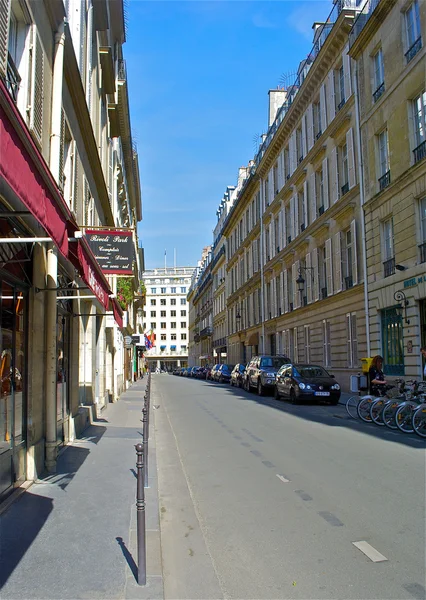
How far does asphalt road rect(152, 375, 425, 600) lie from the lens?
13.8 feet

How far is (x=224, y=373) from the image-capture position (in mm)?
43312

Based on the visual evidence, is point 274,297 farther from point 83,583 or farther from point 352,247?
point 83,583

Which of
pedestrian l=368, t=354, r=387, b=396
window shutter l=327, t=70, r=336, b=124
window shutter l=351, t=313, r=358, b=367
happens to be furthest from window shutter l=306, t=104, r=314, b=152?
pedestrian l=368, t=354, r=387, b=396

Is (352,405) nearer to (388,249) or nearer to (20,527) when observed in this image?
(388,249)

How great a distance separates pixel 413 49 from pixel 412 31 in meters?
0.92

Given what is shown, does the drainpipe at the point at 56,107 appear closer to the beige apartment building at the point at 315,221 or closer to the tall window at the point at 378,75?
the tall window at the point at 378,75

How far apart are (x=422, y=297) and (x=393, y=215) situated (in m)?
4.02

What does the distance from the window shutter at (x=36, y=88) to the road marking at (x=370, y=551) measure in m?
6.62

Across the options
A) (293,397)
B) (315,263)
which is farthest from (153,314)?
(293,397)

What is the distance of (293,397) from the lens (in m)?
20.2

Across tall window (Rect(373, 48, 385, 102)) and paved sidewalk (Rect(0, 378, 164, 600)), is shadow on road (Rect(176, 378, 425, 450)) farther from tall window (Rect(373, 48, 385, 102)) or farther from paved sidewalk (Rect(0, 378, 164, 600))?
tall window (Rect(373, 48, 385, 102))

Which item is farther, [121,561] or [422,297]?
[422,297]

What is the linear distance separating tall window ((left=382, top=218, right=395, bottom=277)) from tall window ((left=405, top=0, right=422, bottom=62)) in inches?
243

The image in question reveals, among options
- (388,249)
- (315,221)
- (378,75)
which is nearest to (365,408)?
(388,249)
